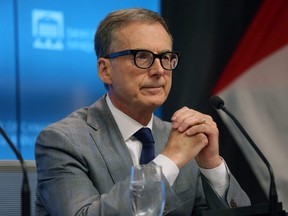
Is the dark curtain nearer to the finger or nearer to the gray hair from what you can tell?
the gray hair

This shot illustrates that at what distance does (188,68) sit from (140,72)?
1236 millimetres

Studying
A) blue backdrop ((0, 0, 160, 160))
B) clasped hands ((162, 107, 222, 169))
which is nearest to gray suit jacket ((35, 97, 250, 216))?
clasped hands ((162, 107, 222, 169))

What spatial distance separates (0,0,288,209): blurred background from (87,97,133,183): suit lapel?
0.98 meters

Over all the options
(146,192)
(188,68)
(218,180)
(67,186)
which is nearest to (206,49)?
(188,68)

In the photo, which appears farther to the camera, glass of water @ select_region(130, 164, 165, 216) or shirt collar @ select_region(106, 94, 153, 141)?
shirt collar @ select_region(106, 94, 153, 141)

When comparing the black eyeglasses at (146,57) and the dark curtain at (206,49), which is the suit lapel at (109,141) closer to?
the black eyeglasses at (146,57)

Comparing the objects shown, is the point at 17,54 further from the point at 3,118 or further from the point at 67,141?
the point at 67,141

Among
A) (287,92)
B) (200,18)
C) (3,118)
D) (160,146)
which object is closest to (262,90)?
(287,92)

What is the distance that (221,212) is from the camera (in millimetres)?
1491

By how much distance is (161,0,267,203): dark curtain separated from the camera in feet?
10.2

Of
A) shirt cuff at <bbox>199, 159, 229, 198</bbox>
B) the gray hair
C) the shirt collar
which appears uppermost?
the gray hair

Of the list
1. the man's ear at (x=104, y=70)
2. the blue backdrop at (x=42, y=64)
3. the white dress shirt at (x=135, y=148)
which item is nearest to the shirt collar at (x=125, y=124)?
the white dress shirt at (x=135, y=148)

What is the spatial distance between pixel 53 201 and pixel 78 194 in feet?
0.34

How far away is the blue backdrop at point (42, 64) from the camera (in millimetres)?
2902
